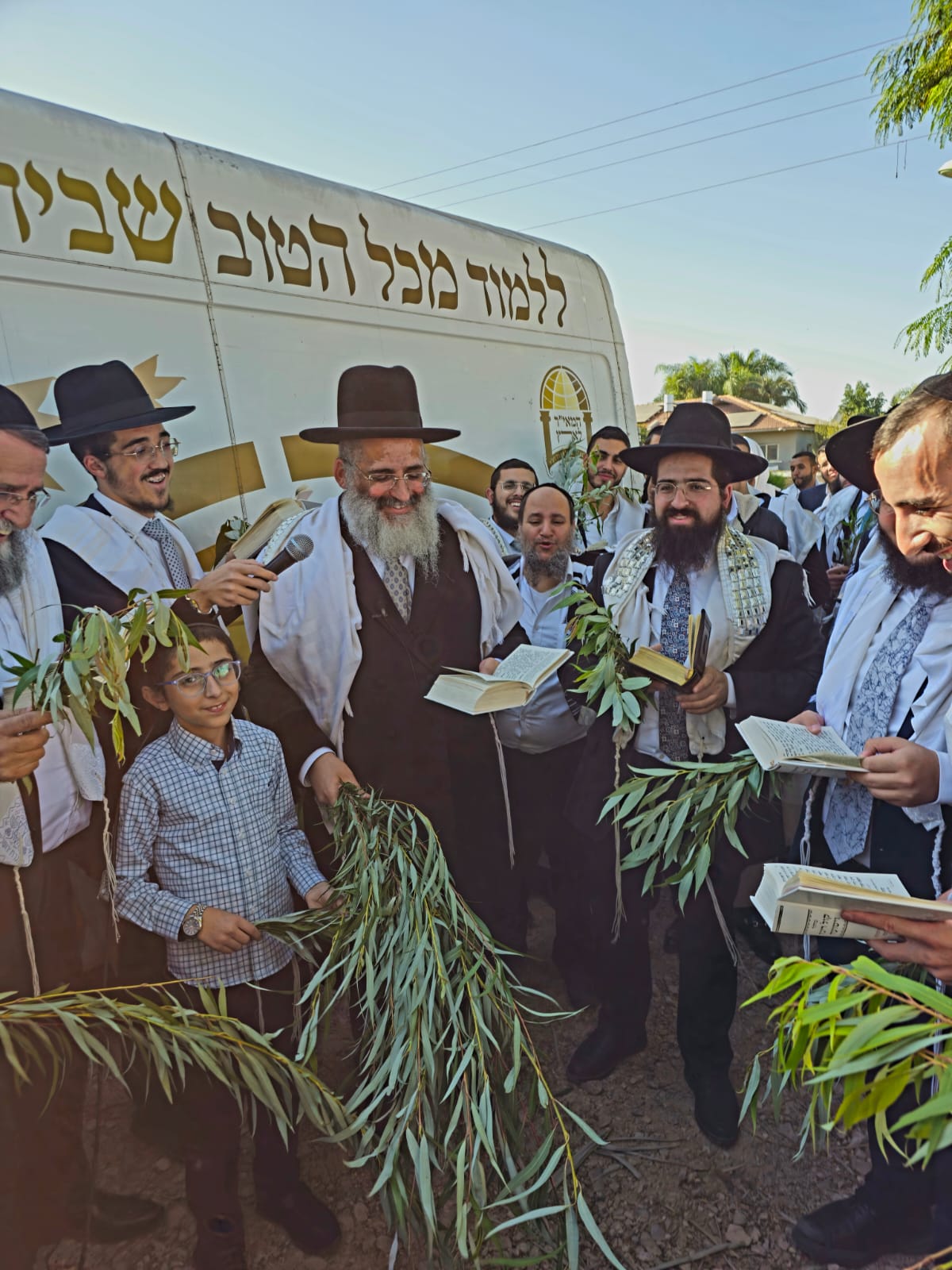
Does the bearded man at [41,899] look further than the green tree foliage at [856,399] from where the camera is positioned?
No

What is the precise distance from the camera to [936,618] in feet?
8.01

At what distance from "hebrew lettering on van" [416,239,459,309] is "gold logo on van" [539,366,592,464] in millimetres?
909

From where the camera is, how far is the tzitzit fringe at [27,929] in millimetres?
2375

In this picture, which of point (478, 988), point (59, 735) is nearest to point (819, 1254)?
point (478, 988)

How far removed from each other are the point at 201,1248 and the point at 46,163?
3535 millimetres

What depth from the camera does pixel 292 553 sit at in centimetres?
318

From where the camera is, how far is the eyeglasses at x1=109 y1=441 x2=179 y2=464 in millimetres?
3088

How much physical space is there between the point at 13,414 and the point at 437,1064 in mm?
2217

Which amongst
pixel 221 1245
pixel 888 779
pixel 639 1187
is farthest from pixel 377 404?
pixel 639 1187

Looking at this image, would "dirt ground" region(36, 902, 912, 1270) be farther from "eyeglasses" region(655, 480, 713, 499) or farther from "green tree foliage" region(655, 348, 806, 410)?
"green tree foliage" region(655, 348, 806, 410)

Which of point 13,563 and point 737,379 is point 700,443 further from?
point 737,379

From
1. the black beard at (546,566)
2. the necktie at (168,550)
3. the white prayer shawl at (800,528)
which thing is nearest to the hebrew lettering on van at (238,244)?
the necktie at (168,550)

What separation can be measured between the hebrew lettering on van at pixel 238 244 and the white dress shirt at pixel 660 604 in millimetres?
2196

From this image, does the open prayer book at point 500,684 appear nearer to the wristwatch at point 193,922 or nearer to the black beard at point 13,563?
the wristwatch at point 193,922
